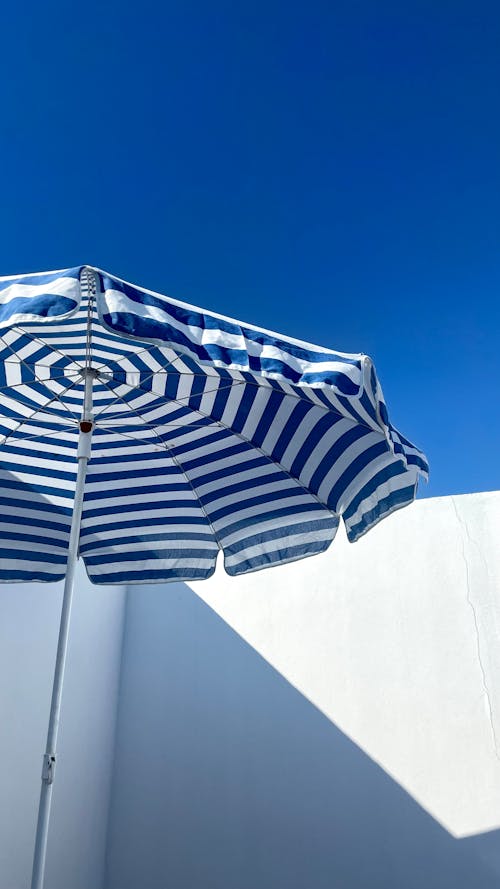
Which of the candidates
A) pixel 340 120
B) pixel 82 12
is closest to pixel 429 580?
pixel 340 120

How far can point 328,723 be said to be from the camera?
4.26 metres

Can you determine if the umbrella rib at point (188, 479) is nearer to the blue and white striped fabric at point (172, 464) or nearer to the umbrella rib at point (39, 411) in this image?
the blue and white striped fabric at point (172, 464)

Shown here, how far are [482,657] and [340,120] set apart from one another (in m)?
3.94

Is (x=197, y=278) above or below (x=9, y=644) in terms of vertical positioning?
above

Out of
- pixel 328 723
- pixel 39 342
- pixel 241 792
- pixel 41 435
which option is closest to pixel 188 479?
Result: pixel 41 435

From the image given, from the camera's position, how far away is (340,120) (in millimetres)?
4648

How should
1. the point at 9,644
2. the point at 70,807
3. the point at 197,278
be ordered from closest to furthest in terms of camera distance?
the point at 9,644
the point at 70,807
the point at 197,278

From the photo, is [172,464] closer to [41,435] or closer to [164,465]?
[164,465]

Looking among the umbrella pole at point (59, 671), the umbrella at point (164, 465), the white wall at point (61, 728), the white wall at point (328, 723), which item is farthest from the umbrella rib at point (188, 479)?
the white wall at point (328, 723)

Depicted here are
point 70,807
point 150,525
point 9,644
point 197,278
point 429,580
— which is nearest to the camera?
point 150,525

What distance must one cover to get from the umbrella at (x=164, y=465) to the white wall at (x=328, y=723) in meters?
1.87

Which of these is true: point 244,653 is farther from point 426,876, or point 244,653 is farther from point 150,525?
point 150,525

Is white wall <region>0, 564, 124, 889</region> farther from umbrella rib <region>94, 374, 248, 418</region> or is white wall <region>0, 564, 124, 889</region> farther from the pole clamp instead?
the pole clamp

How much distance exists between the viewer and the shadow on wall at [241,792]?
3848mm
